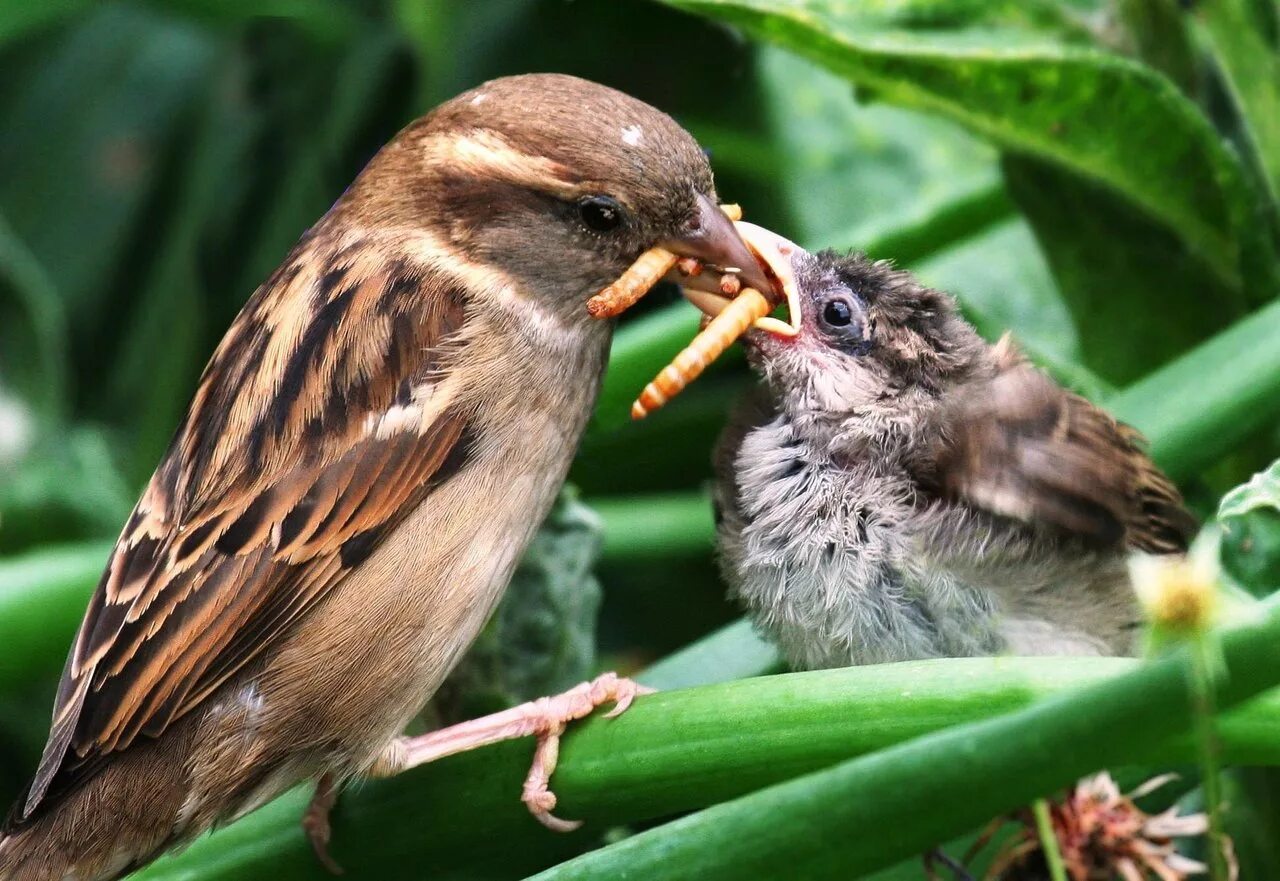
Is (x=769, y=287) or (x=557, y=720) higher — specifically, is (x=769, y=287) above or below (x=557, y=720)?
above

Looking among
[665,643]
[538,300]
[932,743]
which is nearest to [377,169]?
[538,300]

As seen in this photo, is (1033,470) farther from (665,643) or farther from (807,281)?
(665,643)

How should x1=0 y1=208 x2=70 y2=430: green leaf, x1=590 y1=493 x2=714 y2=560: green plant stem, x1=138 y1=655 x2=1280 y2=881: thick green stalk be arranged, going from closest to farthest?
1. x1=138 y1=655 x2=1280 y2=881: thick green stalk
2. x1=590 y1=493 x2=714 y2=560: green plant stem
3. x1=0 y1=208 x2=70 y2=430: green leaf

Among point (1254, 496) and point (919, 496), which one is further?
point (919, 496)

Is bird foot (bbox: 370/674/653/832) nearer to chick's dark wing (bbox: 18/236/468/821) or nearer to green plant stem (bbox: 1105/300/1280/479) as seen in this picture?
chick's dark wing (bbox: 18/236/468/821)

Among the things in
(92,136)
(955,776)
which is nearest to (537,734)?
(955,776)

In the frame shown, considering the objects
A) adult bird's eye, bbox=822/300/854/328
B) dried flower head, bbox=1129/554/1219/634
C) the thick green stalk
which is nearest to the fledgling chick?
adult bird's eye, bbox=822/300/854/328

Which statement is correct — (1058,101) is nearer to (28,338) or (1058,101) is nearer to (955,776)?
(955,776)
